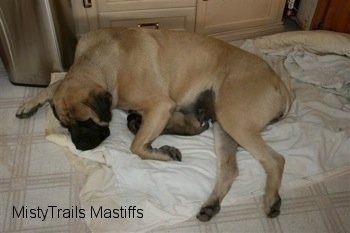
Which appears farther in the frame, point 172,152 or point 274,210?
point 172,152

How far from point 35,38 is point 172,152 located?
931mm

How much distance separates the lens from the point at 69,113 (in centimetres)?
160

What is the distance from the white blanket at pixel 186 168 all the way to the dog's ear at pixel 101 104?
23 cm

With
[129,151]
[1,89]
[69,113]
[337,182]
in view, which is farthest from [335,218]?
[1,89]

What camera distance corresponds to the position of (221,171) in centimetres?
176

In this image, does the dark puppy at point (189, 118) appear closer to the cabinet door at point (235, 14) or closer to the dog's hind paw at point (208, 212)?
the dog's hind paw at point (208, 212)

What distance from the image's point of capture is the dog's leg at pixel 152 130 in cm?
177

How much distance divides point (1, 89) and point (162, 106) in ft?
3.38

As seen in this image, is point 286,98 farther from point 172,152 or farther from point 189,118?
point 172,152

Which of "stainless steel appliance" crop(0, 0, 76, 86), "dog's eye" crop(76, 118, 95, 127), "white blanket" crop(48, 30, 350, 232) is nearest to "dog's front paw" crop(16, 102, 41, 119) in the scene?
"white blanket" crop(48, 30, 350, 232)

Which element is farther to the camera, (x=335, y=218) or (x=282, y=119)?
(x=282, y=119)

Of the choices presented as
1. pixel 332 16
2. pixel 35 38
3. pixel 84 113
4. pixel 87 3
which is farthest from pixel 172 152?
pixel 332 16

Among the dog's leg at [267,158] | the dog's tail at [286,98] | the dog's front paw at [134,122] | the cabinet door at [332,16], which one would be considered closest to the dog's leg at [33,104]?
the dog's front paw at [134,122]

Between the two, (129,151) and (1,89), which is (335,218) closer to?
(129,151)
